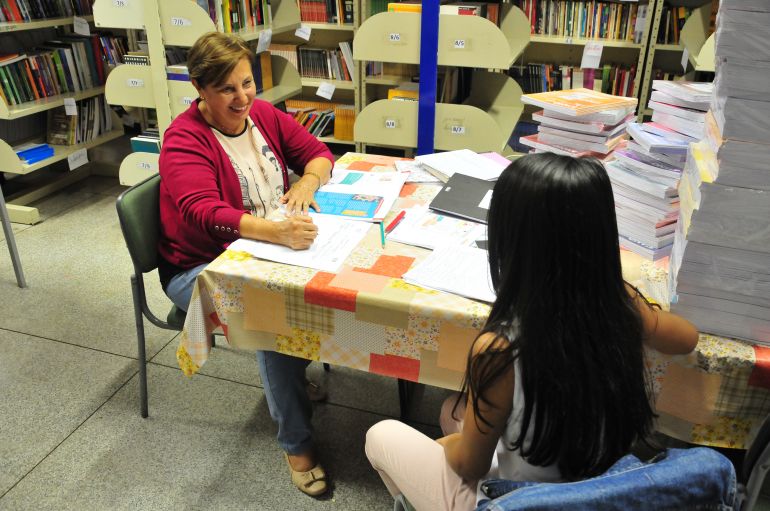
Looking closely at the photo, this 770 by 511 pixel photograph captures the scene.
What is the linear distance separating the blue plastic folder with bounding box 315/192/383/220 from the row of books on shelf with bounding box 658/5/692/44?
2.83 m

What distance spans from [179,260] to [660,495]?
1383mm

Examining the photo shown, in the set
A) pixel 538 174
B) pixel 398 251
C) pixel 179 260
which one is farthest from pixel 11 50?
pixel 538 174

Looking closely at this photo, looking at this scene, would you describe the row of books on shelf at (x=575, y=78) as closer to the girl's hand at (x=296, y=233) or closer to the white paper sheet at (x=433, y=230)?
the white paper sheet at (x=433, y=230)

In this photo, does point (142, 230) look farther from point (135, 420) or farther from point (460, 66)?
point (460, 66)

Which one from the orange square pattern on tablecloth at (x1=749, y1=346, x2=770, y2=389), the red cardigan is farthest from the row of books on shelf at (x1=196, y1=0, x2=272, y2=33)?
the orange square pattern on tablecloth at (x1=749, y1=346, x2=770, y2=389)

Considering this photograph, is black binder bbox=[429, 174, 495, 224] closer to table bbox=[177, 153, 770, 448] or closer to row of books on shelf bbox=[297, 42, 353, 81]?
table bbox=[177, 153, 770, 448]

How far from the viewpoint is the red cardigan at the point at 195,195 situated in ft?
5.08

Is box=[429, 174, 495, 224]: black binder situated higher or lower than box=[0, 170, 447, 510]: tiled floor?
higher

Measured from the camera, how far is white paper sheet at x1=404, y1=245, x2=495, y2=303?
1245 millimetres

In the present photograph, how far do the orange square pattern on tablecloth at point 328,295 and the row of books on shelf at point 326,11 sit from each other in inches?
125

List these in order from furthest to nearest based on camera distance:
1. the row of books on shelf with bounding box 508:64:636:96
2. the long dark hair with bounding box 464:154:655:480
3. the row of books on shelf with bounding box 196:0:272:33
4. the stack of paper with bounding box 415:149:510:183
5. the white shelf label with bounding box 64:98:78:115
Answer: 1. the row of books on shelf with bounding box 508:64:636:96
2. the white shelf label with bounding box 64:98:78:115
3. the row of books on shelf with bounding box 196:0:272:33
4. the stack of paper with bounding box 415:149:510:183
5. the long dark hair with bounding box 464:154:655:480

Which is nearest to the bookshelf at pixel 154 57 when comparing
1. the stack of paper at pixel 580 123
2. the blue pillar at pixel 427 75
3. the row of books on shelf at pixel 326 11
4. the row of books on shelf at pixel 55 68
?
the row of books on shelf at pixel 55 68

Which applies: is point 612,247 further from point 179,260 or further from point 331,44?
point 331,44

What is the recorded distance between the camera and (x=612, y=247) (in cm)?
85
